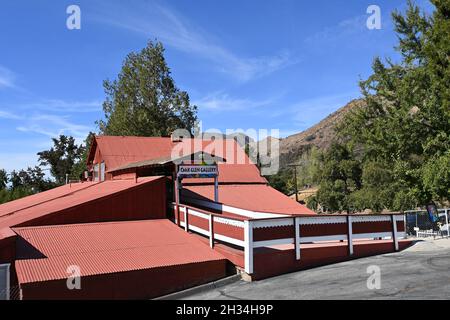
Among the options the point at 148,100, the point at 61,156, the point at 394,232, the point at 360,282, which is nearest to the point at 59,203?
the point at 360,282

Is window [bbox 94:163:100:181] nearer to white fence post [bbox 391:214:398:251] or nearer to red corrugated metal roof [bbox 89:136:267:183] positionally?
red corrugated metal roof [bbox 89:136:267:183]

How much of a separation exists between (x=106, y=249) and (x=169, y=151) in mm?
16411

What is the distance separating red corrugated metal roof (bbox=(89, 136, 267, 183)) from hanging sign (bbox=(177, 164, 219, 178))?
9.40m

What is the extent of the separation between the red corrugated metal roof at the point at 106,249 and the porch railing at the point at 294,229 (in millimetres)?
689

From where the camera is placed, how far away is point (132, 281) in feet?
34.1

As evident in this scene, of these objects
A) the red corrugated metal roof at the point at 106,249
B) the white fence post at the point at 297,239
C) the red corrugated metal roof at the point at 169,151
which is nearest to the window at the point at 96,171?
the red corrugated metal roof at the point at 169,151

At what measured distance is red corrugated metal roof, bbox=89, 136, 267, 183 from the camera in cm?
2597

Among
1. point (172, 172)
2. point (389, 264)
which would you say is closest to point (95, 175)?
point (172, 172)

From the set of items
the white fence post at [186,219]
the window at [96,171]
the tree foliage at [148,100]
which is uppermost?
the tree foliage at [148,100]

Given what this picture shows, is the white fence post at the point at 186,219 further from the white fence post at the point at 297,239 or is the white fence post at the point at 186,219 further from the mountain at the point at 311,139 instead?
the mountain at the point at 311,139

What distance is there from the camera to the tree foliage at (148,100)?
4688 cm

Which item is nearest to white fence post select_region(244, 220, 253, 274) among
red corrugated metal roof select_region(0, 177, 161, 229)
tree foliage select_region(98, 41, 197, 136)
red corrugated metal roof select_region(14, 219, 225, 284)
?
red corrugated metal roof select_region(14, 219, 225, 284)
